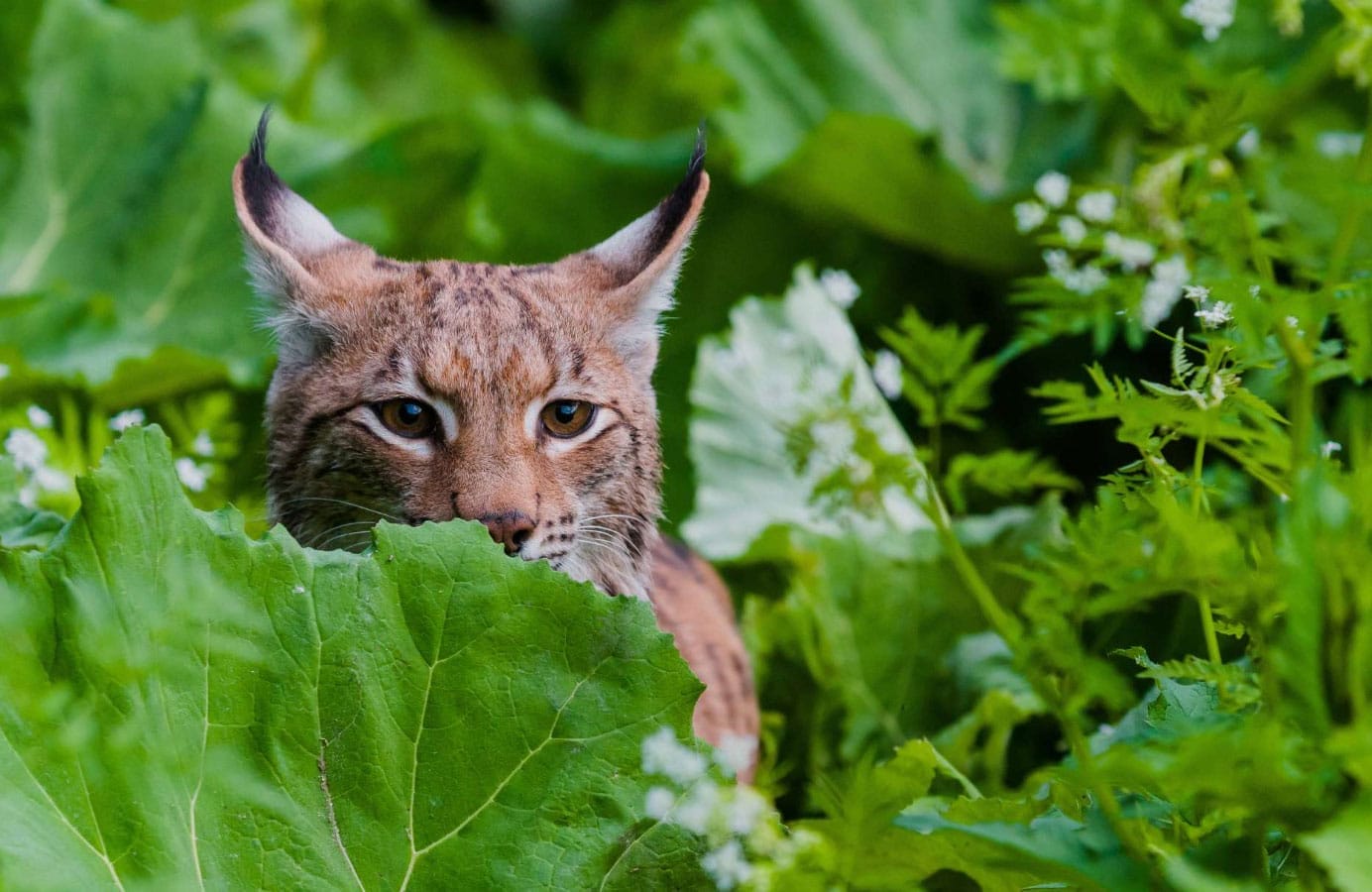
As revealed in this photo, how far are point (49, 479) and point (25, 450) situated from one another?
199mm

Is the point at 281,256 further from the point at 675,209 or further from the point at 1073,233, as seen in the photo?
the point at 1073,233

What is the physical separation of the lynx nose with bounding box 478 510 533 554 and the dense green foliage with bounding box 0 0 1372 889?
1.17 ft

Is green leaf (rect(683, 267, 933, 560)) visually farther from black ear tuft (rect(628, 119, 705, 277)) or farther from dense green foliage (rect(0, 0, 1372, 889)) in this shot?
black ear tuft (rect(628, 119, 705, 277))

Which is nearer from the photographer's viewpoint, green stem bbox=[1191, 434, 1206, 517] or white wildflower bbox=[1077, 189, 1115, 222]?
green stem bbox=[1191, 434, 1206, 517]

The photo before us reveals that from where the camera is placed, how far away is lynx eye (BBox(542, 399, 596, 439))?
2.84 m

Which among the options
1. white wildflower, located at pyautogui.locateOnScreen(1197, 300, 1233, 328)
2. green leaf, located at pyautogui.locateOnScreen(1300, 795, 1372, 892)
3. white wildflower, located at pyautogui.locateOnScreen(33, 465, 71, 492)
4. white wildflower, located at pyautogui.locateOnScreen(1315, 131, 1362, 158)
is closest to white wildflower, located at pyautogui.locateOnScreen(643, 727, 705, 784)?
green leaf, located at pyautogui.locateOnScreen(1300, 795, 1372, 892)

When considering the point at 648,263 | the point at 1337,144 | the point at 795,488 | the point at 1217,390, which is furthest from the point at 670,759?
the point at 1337,144

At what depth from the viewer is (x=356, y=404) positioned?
9.18 ft

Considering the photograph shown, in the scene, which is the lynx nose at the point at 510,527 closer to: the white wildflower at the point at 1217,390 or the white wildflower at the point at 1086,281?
the white wildflower at the point at 1086,281

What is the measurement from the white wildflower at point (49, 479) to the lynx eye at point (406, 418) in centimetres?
83

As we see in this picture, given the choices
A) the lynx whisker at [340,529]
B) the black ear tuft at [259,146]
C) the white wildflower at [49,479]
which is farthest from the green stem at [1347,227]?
the white wildflower at [49,479]

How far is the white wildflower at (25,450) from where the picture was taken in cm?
304

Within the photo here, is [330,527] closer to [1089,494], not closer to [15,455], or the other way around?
[15,455]

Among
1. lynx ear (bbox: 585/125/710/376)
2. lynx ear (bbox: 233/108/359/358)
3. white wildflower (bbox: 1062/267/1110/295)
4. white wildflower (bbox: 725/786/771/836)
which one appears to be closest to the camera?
white wildflower (bbox: 725/786/771/836)
